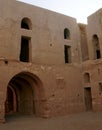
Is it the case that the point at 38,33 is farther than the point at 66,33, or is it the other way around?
the point at 66,33

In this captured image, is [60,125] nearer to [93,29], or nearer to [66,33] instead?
[66,33]

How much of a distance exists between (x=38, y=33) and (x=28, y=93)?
4.87 metres

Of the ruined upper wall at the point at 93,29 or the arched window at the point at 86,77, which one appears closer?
the ruined upper wall at the point at 93,29

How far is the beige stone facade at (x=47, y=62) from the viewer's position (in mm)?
12648

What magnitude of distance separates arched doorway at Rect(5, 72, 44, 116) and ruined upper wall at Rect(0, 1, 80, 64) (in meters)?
1.51

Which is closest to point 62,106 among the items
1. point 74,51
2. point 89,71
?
point 89,71

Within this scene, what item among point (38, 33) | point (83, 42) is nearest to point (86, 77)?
point (83, 42)

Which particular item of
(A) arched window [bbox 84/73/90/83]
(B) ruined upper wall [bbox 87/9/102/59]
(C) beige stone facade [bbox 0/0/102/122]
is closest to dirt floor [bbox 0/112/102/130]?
(C) beige stone facade [bbox 0/0/102/122]

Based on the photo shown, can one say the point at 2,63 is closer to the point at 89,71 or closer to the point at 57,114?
the point at 57,114

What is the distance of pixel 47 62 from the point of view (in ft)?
46.2

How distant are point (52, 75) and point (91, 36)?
493cm

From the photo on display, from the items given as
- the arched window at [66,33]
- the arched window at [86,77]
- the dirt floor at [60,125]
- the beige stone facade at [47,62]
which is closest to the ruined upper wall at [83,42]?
the beige stone facade at [47,62]

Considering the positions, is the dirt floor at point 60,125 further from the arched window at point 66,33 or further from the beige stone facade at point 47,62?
the arched window at point 66,33

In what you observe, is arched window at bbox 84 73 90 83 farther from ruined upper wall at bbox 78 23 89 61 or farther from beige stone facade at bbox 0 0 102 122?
ruined upper wall at bbox 78 23 89 61
